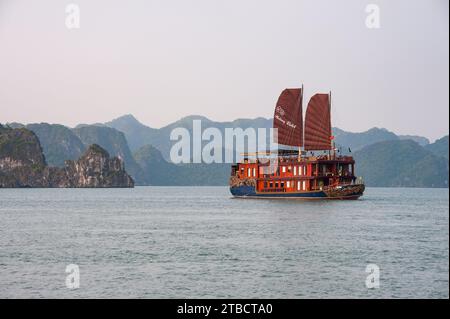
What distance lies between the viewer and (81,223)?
59.6 metres

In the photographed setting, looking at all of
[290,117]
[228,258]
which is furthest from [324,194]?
[228,258]

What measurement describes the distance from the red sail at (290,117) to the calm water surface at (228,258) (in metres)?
34.1

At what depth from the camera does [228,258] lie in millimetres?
35938

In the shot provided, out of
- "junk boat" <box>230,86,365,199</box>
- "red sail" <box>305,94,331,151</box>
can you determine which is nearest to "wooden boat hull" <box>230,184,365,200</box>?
"junk boat" <box>230,86,365,199</box>

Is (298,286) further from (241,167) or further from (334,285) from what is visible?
(241,167)

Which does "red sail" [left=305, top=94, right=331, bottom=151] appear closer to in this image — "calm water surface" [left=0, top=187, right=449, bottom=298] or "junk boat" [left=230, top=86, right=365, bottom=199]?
"junk boat" [left=230, top=86, right=365, bottom=199]

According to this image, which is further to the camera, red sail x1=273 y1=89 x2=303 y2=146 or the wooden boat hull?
red sail x1=273 y1=89 x2=303 y2=146

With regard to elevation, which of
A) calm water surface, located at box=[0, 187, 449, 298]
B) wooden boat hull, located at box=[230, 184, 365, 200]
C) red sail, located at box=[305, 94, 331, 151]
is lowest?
calm water surface, located at box=[0, 187, 449, 298]

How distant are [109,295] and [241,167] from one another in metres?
66.1

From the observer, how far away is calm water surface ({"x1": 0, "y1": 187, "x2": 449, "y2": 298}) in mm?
28188

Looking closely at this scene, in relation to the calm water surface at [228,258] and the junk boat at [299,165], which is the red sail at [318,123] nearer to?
the junk boat at [299,165]

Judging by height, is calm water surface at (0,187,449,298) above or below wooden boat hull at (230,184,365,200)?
below

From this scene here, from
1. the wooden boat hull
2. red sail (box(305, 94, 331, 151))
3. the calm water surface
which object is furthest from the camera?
red sail (box(305, 94, 331, 151))
